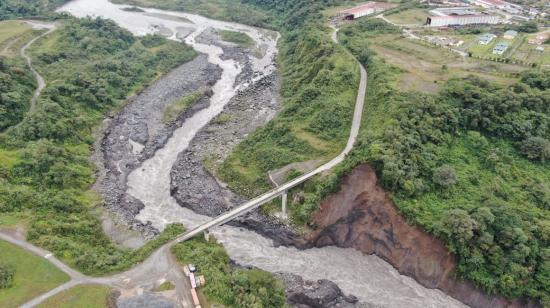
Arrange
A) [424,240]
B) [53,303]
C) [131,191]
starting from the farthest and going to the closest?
1. [131,191]
2. [424,240]
3. [53,303]

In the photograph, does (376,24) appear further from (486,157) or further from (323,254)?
(323,254)

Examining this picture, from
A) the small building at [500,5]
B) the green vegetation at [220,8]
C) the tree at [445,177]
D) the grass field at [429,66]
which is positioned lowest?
the tree at [445,177]

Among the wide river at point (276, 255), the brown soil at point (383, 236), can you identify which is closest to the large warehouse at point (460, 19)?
the wide river at point (276, 255)

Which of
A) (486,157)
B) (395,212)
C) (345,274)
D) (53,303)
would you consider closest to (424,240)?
(395,212)

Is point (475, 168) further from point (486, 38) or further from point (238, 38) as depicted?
point (238, 38)

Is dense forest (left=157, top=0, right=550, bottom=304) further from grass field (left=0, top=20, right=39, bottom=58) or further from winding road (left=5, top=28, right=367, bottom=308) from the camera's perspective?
grass field (left=0, top=20, right=39, bottom=58)

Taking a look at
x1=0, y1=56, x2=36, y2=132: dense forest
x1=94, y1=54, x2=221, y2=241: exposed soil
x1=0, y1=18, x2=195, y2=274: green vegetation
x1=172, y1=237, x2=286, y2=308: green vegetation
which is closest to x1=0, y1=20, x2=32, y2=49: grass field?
x1=0, y1=18, x2=195, y2=274: green vegetation

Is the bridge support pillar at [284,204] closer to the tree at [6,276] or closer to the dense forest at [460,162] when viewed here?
the dense forest at [460,162]
